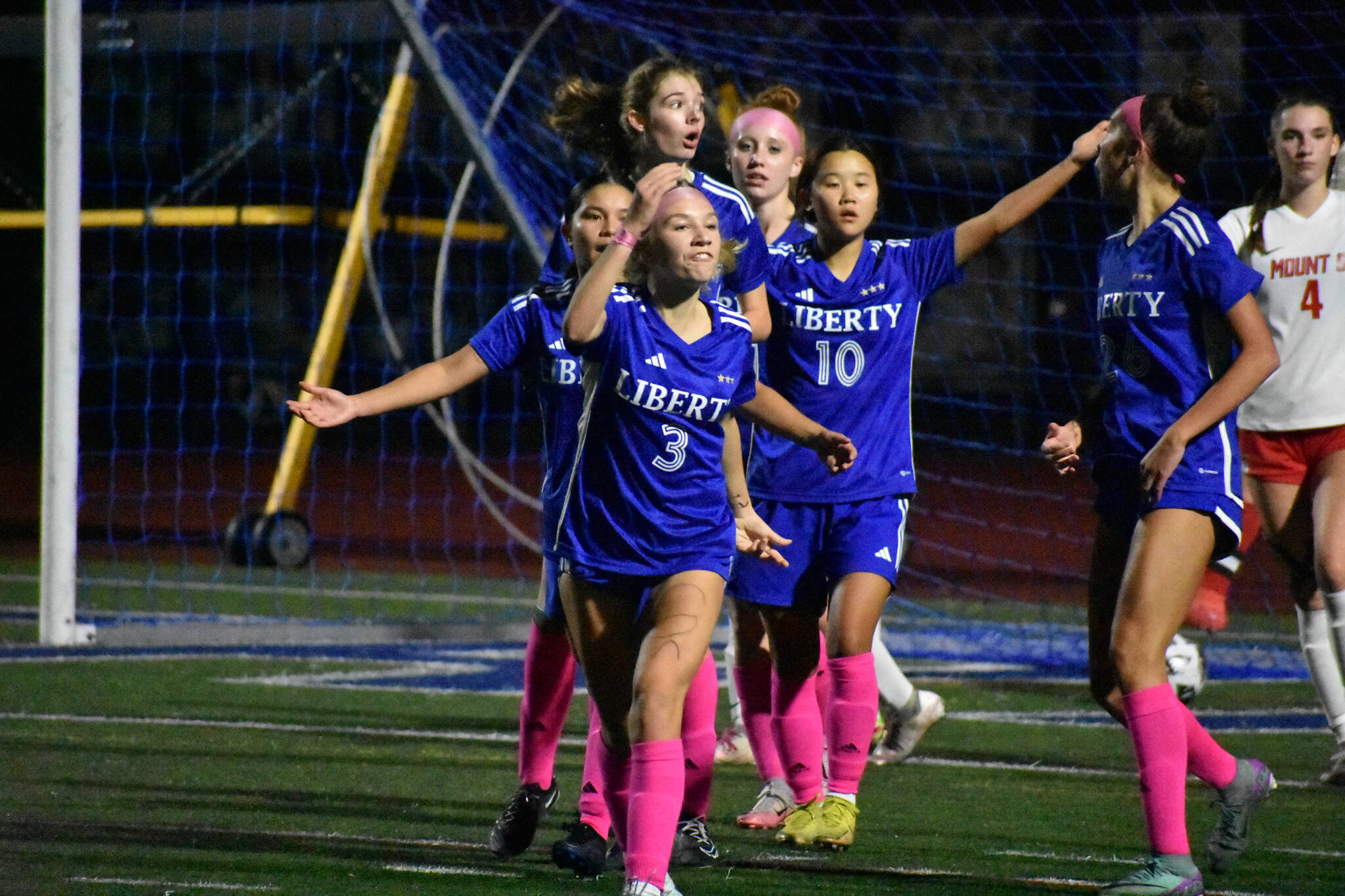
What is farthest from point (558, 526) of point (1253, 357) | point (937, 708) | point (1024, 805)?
point (937, 708)

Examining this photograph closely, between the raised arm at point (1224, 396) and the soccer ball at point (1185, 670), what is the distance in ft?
10.1

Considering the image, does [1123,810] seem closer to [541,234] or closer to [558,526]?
[558,526]

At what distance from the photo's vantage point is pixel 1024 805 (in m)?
5.48

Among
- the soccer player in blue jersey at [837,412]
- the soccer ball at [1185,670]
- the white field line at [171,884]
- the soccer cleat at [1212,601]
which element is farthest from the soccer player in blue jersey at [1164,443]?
the soccer cleat at [1212,601]

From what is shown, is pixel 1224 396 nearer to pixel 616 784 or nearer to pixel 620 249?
pixel 620 249

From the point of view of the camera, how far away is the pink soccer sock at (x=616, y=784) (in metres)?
4.27

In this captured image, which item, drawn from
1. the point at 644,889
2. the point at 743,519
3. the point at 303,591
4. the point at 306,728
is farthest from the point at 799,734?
the point at 303,591

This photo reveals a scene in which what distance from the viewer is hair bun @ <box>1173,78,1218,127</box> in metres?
4.34

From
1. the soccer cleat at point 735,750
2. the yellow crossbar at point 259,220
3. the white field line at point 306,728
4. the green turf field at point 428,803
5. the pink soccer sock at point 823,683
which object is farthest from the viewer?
the yellow crossbar at point 259,220

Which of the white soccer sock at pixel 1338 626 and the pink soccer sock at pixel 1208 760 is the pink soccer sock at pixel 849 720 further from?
the white soccer sock at pixel 1338 626

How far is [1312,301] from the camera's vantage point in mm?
5793

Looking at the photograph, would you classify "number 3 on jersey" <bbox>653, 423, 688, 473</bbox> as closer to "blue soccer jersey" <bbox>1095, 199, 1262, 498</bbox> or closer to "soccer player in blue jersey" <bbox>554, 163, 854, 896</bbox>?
"soccer player in blue jersey" <bbox>554, 163, 854, 896</bbox>

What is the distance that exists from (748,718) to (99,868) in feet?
6.38

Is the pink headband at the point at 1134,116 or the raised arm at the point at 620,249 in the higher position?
the pink headband at the point at 1134,116
